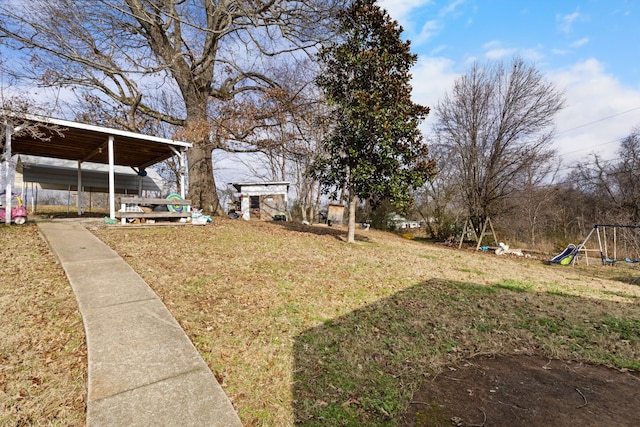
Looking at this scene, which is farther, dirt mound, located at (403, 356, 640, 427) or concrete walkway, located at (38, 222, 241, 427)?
dirt mound, located at (403, 356, 640, 427)

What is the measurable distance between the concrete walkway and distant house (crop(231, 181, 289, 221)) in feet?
41.8

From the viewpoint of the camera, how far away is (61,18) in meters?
8.73

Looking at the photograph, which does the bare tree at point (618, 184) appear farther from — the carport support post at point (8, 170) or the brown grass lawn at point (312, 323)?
the carport support post at point (8, 170)

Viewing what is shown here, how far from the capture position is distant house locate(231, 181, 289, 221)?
16641mm

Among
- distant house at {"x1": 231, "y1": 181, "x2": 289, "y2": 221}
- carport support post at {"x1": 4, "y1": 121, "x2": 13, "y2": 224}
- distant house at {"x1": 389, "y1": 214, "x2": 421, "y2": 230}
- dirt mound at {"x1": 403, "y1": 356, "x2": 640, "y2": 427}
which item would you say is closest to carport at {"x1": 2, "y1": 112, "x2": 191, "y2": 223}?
carport support post at {"x1": 4, "y1": 121, "x2": 13, "y2": 224}

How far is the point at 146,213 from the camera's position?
317 inches

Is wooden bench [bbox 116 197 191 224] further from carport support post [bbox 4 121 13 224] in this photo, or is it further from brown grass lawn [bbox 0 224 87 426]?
brown grass lawn [bbox 0 224 87 426]

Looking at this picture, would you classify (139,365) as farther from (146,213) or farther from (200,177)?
(200,177)

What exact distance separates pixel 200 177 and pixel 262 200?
5892 millimetres

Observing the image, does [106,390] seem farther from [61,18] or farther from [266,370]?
[61,18]

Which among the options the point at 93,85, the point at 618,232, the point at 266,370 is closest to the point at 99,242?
the point at 266,370

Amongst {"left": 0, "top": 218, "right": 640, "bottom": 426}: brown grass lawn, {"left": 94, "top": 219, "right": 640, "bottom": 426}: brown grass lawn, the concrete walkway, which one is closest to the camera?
the concrete walkway

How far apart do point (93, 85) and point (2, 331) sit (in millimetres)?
10970

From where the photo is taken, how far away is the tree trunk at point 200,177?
11.1m
